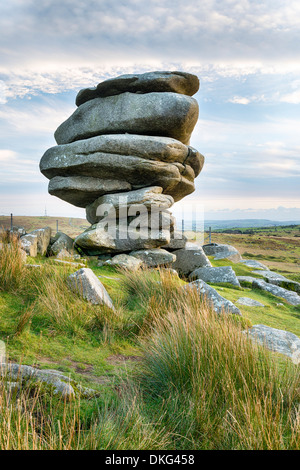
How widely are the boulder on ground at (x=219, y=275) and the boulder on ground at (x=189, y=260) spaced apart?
1636 millimetres

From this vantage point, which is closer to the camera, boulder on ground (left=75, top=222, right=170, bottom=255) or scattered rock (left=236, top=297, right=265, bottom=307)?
scattered rock (left=236, top=297, right=265, bottom=307)

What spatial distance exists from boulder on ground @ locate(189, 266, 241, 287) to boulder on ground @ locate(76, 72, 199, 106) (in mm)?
7688

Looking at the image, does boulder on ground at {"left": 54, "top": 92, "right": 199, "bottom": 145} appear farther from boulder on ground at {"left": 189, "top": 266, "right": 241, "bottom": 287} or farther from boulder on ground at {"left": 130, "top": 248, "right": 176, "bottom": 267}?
boulder on ground at {"left": 189, "top": 266, "right": 241, "bottom": 287}

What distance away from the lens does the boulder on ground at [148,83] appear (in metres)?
13.6

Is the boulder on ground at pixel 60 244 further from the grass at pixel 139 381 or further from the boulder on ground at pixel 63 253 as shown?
the grass at pixel 139 381

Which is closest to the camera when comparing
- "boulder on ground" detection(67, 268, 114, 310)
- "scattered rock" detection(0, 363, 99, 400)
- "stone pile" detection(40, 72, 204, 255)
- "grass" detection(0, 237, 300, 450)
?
"grass" detection(0, 237, 300, 450)

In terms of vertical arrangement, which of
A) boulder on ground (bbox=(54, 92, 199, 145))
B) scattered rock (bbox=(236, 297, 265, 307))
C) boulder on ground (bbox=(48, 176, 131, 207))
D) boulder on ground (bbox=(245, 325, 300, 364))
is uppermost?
boulder on ground (bbox=(54, 92, 199, 145))

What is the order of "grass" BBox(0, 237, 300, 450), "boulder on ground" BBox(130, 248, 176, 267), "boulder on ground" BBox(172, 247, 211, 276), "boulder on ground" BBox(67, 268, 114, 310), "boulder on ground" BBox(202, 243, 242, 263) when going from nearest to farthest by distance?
"grass" BBox(0, 237, 300, 450) < "boulder on ground" BBox(67, 268, 114, 310) < "boulder on ground" BBox(130, 248, 176, 267) < "boulder on ground" BBox(172, 247, 211, 276) < "boulder on ground" BBox(202, 243, 242, 263)

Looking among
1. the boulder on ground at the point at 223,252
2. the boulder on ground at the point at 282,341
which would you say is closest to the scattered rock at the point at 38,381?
the boulder on ground at the point at 282,341

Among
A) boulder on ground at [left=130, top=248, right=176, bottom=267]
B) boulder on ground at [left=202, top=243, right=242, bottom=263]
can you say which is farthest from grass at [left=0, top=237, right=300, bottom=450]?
boulder on ground at [left=202, top=243, right=242, bottom=263]

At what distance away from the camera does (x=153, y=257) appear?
45.1 ft

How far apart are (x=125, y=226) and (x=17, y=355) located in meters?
10.0

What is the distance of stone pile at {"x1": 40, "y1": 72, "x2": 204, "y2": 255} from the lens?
13180 mm
